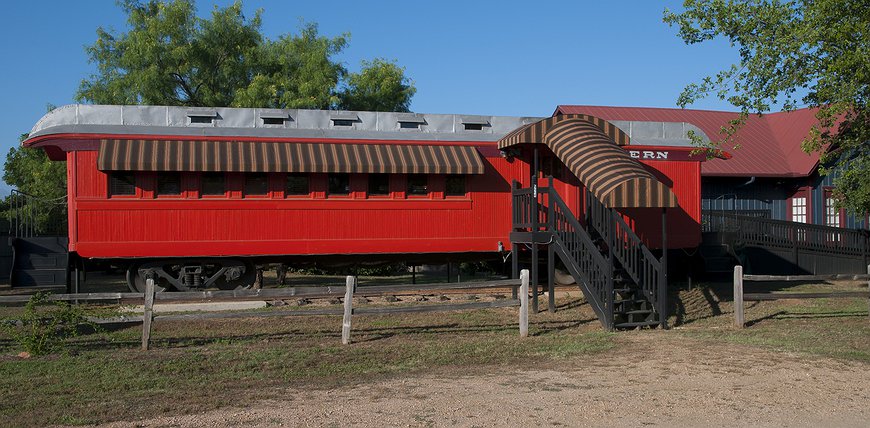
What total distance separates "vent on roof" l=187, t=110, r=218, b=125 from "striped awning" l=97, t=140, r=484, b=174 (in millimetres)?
526

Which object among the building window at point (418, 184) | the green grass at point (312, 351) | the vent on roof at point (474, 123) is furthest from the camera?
the vent on roof at point (474, 123)

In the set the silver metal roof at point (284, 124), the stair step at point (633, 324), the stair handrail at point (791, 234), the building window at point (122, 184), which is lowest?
the stair step at point (633, 324)

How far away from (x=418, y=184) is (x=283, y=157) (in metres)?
2.56

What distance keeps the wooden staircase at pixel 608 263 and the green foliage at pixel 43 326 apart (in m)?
7.07

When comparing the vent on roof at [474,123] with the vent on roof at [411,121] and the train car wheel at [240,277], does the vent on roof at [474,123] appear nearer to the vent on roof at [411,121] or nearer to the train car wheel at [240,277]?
the vent on roof at [411,121]

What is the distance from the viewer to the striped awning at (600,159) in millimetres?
12297

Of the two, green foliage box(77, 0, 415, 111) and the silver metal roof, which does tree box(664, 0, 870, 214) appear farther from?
green foliage box(77, 0, 415, 111)

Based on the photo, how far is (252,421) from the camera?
671cm

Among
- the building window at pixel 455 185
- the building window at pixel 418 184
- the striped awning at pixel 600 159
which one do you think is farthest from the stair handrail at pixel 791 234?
the building window at pixel 418 184

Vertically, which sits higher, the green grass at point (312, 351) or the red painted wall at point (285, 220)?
the red painted wall at point (285, 220)

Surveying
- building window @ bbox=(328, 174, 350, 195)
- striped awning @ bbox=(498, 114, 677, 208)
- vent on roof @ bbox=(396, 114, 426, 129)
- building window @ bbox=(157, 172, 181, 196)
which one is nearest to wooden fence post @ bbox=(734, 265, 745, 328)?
striped awning @ bbox=(498, 114, 677, 208)

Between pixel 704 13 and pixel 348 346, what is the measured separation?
31.8 ft

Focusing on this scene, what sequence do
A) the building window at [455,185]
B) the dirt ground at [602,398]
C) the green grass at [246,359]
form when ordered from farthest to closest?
the building window at [455,185] → the green grass at [246,359] → the dirt ground at [602,398]

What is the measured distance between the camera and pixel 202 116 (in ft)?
49.3
